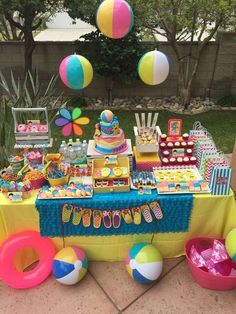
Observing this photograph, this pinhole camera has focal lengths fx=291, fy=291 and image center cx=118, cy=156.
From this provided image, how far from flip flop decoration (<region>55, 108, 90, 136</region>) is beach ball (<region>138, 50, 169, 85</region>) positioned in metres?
0.69

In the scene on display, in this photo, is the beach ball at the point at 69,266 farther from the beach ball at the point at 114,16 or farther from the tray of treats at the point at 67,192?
the beach ball at the point at 114,16

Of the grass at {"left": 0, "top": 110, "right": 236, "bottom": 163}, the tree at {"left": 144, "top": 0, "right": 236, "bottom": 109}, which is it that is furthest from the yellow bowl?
the tree at {"left": 144, "top": 0, "right": 236, "bottom": 109}

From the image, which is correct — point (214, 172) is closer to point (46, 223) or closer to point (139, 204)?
point (139, 204)

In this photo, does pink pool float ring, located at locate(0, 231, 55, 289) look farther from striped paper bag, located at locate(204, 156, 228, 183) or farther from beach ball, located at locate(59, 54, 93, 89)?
striped paper bag, located at locate(204, 156, 228, 183)

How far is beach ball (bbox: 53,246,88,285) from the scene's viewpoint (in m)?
2.40

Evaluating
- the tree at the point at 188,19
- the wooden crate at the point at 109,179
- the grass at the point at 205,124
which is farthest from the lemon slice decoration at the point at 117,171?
the tree at the point at 188,19

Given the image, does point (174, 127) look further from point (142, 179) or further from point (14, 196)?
point (14, 196)

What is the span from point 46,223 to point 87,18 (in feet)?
13.8

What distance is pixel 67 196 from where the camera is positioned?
2.43 m

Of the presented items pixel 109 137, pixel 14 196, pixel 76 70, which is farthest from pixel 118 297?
pixel 76 70

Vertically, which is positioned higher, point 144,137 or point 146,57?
point 146,57

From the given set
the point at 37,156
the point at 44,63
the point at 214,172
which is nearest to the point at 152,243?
the point at 214,172

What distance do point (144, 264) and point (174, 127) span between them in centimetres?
135

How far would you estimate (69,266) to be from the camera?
2.41m
